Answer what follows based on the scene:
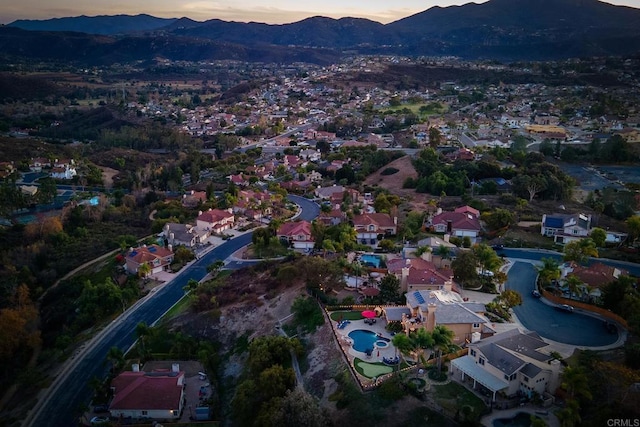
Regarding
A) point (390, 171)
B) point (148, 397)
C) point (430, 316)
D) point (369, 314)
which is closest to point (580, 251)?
point (430, 316)

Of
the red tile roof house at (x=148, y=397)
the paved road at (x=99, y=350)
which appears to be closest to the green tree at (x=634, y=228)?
the paved road at (x=99, y=350)

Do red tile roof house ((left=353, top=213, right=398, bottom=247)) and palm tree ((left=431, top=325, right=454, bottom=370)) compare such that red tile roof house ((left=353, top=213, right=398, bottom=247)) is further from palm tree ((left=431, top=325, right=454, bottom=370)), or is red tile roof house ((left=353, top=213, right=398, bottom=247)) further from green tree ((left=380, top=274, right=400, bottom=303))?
palm tree ((left=431, top=325, right=454, bottom=370))

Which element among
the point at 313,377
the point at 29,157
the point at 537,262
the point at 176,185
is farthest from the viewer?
the point at 29,157

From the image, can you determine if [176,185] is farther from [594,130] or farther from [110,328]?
[594,130]

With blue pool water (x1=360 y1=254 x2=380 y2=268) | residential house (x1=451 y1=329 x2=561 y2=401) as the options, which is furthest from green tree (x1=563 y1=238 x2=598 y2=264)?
Result: residential house (x1=451 y1=329 x2=561 y2=401)

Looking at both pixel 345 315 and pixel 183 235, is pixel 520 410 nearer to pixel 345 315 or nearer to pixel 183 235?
pixel 345 315

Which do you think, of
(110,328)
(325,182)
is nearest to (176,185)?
(325,182)
